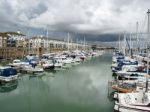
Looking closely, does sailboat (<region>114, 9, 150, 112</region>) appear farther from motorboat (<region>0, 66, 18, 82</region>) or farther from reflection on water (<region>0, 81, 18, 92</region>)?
motorboat (<region>0, 66, 18, 82</region>)

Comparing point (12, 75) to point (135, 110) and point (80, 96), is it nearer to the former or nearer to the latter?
point (80, 96)

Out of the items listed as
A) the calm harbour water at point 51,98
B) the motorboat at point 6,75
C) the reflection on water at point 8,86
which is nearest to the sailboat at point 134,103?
the calm harbour water at point 51,98

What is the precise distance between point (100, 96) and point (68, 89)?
744 cm

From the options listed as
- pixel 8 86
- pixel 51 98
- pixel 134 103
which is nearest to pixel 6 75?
pixel 8 86

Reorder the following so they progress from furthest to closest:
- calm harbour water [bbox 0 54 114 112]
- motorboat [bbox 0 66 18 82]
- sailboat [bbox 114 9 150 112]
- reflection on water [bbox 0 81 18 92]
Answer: motorboat [bbox 0 66 18 82] → reflection on water [bbox 0 81 18 92] → calm harbour water [bbox 0 54 114 112] → sailboat [bbox 114 9 150 112]

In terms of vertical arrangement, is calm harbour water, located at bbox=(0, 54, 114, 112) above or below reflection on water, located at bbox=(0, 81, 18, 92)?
below

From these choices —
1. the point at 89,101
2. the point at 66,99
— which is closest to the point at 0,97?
the point at 66,99

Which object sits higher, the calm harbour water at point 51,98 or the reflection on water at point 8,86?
the reflection on water at point 8,86

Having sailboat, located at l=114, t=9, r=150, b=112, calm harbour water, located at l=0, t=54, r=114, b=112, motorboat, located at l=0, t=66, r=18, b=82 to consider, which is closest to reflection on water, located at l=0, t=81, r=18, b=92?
calm harbour water, located at l=0, t=54, r=114, b=112

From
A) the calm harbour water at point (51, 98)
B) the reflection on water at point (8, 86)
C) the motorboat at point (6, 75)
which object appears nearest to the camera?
the calm harbour water at point (51, 98)

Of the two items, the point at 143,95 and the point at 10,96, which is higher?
the point at 143,95

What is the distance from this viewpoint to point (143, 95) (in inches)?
927

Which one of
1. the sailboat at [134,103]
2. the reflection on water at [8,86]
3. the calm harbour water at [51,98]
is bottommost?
the calm harbour water at [51,98]

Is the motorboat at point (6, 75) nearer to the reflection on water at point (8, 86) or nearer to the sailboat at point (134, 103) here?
the reflection on water at point (8, 86)
